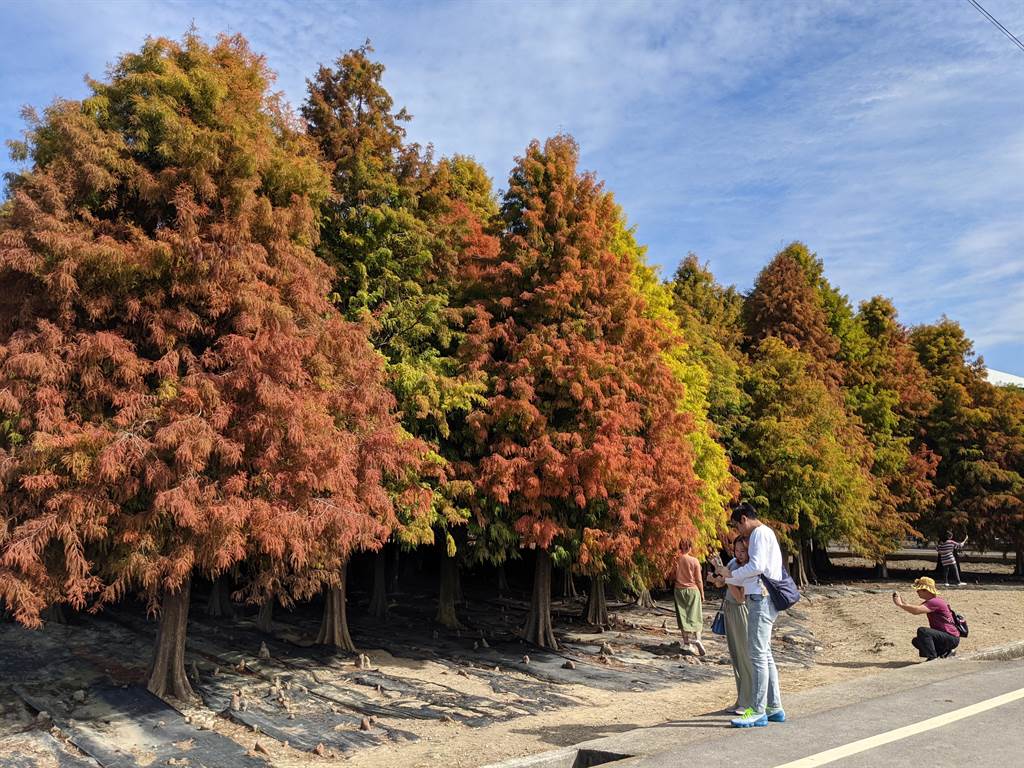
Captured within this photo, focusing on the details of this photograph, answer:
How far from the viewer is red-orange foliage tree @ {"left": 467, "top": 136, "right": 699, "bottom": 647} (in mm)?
14461

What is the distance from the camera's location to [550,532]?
46.9 ft

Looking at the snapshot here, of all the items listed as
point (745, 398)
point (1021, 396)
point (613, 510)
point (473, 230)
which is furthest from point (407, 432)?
point (1021, 396)

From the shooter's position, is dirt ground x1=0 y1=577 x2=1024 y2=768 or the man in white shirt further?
dirt ground x1=0 y1=577 x2=1024 y2=768

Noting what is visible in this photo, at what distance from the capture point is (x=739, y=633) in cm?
730

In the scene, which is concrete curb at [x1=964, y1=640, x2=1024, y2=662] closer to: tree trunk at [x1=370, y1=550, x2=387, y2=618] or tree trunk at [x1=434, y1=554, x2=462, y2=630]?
tree trunk at [x1=434, y1=554, x2=462, y2=630]

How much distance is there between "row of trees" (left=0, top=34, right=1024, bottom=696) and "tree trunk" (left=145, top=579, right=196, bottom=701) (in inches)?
2.1

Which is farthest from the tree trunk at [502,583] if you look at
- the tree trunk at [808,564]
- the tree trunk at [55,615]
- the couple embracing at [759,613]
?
the couple embracing at [759,613]

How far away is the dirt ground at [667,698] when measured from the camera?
8805 mm

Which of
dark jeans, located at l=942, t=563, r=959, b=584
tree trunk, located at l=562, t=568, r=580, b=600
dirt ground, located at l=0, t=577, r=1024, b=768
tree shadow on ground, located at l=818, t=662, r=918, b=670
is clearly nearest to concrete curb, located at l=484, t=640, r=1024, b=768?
tree shadow on ground, located at l=818, t=662, r=918, b=670

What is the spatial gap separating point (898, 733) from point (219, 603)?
58.6ft

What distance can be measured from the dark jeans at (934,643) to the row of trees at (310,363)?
Result: 441 cm

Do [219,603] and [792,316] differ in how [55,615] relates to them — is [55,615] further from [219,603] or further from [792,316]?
[792,316]

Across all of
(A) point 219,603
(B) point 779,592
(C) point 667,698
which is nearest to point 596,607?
(C) point 667,698

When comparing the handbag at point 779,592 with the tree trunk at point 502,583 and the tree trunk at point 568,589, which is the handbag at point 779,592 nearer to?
the tree trunk at point 502,583
